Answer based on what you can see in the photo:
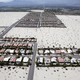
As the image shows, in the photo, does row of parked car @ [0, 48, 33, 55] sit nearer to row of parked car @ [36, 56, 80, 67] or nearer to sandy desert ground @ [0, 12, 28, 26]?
row of parked car @ [36, 56, 80, 67]

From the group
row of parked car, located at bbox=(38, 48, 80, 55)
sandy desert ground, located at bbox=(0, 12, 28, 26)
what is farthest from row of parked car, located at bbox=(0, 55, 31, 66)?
sandy desert ground, located at bbox=(0, 12, 28, 26)

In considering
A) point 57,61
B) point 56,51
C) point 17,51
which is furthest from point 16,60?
point 56,51

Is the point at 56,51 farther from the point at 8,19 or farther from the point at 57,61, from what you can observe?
the point at 8,19

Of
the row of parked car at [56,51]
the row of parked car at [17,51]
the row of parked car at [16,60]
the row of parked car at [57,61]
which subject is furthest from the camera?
the row of parked car at [56,51]

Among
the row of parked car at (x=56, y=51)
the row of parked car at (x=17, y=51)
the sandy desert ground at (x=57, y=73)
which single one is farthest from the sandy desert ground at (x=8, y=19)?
the sandy desert ground at (x=57, y=73)

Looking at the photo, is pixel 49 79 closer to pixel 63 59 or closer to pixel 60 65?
pixel 60 65

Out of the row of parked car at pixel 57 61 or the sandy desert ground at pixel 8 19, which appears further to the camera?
the sandy desert ground at pixel 8 19

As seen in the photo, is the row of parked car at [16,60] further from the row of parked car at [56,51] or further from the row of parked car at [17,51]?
the row of parked car at [56,51]
